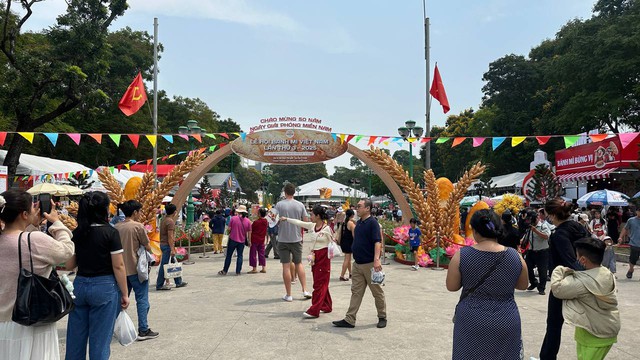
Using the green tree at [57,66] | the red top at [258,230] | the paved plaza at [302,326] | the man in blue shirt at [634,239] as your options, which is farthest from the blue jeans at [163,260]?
the green tree at [57,66]

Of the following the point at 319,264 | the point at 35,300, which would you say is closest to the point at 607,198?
the point at 319,264

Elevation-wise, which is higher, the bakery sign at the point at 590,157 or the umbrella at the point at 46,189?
the bakery sign at the point at 590,157

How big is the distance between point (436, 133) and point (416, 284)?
175 ft

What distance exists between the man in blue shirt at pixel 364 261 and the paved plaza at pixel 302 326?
191 mm

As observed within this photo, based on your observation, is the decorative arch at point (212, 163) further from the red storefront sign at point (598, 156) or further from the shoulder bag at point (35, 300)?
the shoulder bag at point (35, 300)

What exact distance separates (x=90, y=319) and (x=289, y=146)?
11855 mm

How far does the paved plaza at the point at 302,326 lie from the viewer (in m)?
4.85

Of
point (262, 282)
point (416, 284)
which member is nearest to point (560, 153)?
point (416, 284)

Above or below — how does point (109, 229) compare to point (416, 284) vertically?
above

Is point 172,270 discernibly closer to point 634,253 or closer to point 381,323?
point 381,323

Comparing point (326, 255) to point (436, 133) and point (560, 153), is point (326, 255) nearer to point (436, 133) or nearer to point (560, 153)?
point (560, 153)

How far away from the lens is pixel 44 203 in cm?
330

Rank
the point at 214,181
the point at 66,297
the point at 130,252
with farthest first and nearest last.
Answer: the point at 214,181 < the point at 130,252 < the point at 66,297

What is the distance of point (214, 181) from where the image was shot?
50.5m
